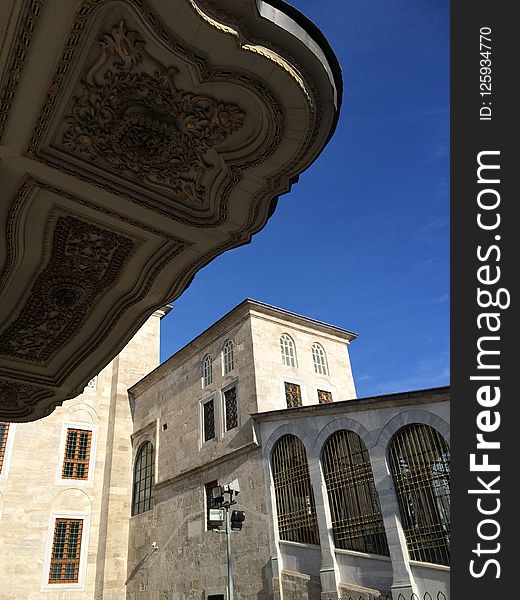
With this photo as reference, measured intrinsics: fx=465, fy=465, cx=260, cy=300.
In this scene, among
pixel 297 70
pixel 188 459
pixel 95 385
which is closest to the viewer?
pixel 297 70

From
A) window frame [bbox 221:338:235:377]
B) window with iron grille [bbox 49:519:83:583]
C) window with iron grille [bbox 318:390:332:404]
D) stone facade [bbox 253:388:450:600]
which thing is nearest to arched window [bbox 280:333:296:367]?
window with iron grille [bbox 318:390:332:404]

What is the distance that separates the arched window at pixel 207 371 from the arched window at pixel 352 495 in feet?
20.9

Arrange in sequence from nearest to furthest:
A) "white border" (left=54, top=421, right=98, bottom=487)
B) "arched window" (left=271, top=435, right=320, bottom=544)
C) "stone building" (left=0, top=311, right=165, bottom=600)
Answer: "arched window" (left=271, top=435, right=320, bottom=544) < "stone building" (left=0, top=311, right=165, bottom=600) < "white border" (left=54, top=421, right=98, bottom=487)

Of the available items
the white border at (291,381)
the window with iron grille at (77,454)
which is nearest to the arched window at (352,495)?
the white border at (291,381)

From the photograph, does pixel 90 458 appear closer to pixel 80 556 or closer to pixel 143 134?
pixel 80 556

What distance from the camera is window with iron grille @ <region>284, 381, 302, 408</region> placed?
15926 mm

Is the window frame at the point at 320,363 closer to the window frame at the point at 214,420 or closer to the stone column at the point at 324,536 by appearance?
the window frame at the point at 214,420

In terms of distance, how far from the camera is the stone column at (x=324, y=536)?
1091 centimetres

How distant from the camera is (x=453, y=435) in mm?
4133

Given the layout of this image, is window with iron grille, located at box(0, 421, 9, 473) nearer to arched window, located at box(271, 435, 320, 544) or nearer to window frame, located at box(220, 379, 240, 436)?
window frame, located at box(220, 379, 240, 436)

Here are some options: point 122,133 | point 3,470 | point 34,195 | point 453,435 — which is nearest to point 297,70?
point 122,133

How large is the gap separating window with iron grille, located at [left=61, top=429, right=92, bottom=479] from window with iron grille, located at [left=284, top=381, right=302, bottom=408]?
10428mm

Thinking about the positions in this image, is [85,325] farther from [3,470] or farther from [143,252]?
[3,470]

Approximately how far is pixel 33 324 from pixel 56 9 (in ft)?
17.1
